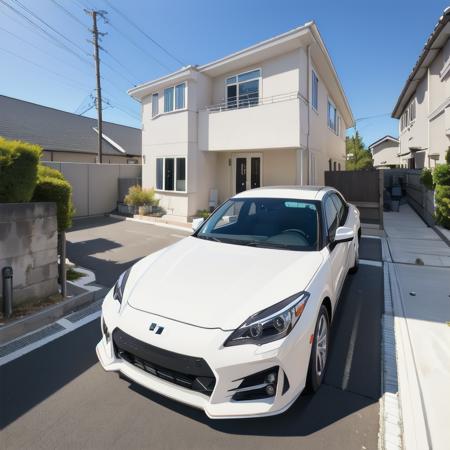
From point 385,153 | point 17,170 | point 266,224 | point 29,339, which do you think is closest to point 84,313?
point 29,339

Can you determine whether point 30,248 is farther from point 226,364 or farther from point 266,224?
point 226,364

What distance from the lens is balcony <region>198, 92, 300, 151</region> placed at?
9.84m

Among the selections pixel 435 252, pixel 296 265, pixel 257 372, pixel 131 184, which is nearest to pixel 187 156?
pixel 131 184

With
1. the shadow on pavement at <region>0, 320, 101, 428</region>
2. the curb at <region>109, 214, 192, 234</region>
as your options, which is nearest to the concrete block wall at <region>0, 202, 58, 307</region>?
the shadow on pavement at <region>0, 320, 101, 428</region>

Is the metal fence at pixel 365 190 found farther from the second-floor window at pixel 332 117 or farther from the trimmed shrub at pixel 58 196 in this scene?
the trimmed shrub at pixel 58 196

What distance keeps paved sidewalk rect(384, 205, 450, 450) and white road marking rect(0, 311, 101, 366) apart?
334 centimetres

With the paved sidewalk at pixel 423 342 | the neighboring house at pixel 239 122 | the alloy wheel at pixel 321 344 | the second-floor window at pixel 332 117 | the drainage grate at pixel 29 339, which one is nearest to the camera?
the paved sidewalk at pixel 423 342

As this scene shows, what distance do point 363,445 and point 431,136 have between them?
45.7ft

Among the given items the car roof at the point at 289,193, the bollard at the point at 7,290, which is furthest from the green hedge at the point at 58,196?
the car roof at the point at 289,193

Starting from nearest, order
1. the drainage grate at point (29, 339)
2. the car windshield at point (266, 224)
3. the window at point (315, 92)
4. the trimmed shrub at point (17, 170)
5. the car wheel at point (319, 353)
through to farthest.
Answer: the car wheel at point (319, 353) → the drainage grate at point (29, 339) → the car windshield at point (266, 224) → the trimmed shrub at point (17, 170) → the window at point (315, 92)

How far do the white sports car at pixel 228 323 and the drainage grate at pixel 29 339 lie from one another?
4.36ft

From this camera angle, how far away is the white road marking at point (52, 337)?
3004mm

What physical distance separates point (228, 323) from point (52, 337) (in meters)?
2.42

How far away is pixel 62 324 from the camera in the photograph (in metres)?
3.72
